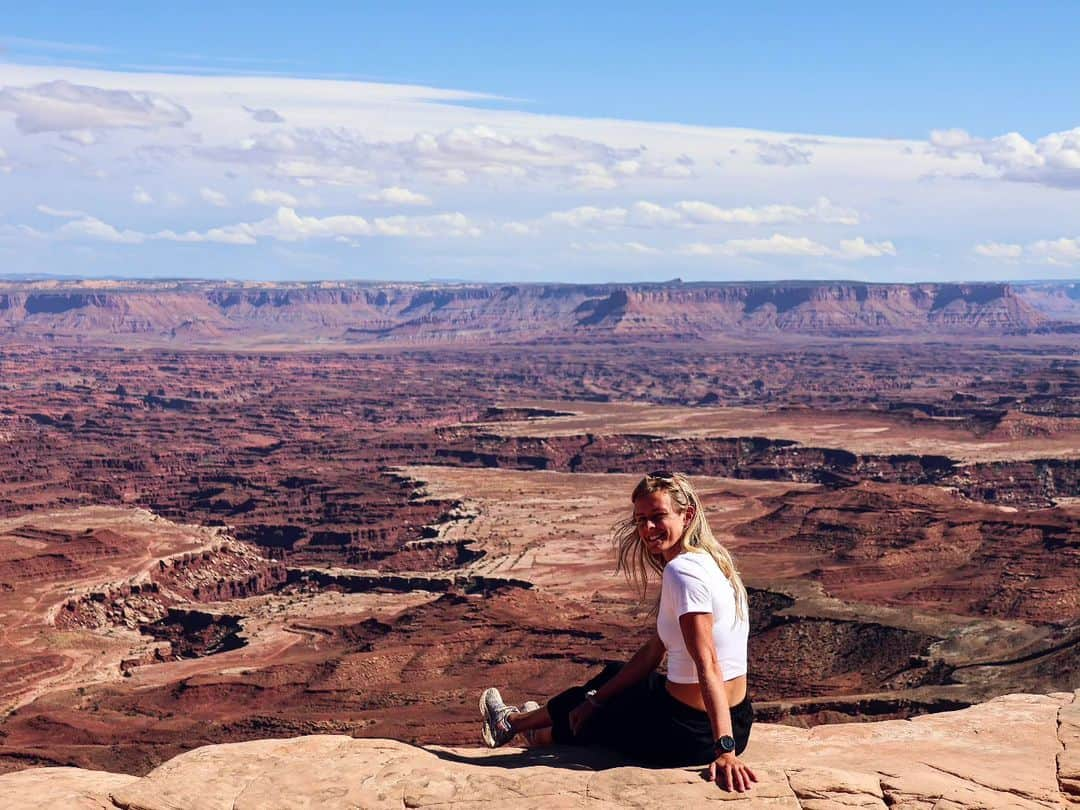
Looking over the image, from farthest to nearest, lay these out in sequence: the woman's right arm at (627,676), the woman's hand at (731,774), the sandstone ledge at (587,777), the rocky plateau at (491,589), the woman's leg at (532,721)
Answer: the rocky plateau at (491,589) < the woman's leg at (532,721) < the woman's right arm at (627,676) < the sandstone ledge at (587,777) < the woman's hand at (731,774)

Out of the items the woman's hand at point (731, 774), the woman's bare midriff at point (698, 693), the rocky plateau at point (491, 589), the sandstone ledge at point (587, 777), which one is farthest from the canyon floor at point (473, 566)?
the woman's hand at point (731, 774)

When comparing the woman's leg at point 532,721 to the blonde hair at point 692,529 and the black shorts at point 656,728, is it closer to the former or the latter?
the black shorts at point 656,728

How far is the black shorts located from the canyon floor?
23008 mm

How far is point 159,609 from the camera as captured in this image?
71000 millimetres

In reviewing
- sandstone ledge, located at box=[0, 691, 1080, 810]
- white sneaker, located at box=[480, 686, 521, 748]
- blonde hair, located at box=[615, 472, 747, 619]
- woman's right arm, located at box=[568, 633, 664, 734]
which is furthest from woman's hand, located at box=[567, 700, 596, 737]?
blonde hair, located at box=[615, 472, 747, 619]

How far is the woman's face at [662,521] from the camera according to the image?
34.8ft

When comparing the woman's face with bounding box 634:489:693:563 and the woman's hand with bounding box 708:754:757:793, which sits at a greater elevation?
the woman's face with bounding box 634:489:693:563

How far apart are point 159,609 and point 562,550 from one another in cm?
2601

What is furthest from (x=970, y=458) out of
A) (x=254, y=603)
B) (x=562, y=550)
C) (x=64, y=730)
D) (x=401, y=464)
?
(x=64, y=730)

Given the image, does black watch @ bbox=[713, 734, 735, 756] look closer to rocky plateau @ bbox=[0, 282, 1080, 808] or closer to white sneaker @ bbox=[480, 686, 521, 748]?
rocky plateau @ bbox=[0, 282, 1080, 808]

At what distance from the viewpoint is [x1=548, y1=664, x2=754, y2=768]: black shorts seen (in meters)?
10.6

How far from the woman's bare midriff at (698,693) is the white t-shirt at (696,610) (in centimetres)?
6

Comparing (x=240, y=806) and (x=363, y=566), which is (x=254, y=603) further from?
(x=240, y=806)

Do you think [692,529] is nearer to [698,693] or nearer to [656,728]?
[698,693]
